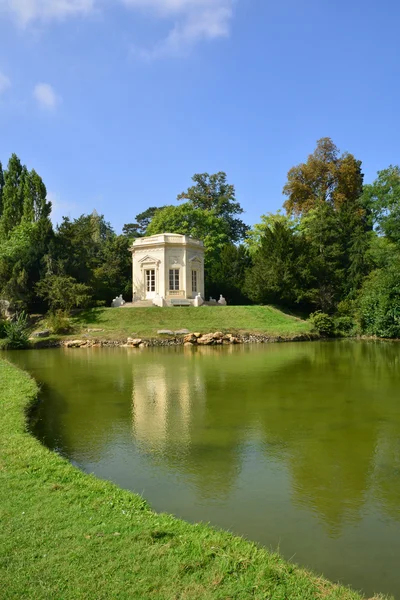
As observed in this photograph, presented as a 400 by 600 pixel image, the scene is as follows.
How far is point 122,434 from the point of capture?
26.0 ft

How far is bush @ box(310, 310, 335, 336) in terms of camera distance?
2933 cm

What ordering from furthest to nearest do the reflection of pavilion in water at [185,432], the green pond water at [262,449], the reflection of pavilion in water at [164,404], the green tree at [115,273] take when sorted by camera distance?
the green tree at [115,273]
the reflection of pavilion in water at [164,404]
the reflection of pavilion in water at [185,432]
the green pond water at [262,449]

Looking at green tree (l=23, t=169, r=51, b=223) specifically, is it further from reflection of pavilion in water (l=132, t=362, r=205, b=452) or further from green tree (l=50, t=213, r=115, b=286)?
reflection of pavilion in water (l=132, t=362, r=205, b=452)

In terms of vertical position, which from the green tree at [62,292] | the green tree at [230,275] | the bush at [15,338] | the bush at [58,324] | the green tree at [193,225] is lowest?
the bush at [15,338]

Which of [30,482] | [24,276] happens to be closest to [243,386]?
[30,482]

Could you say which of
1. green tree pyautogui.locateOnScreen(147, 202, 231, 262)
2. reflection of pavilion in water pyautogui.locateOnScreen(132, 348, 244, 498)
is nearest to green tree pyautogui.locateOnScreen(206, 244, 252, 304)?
green tree pyautogui.locateOnScreen(147, 202, 231, 262)

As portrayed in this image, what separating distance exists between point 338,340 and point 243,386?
17503 millimetres

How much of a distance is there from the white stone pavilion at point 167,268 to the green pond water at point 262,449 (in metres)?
22.4

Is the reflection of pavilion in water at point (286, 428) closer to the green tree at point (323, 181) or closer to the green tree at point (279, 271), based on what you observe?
the green tree at point (279, 271)

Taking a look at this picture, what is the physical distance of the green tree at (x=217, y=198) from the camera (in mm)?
52812

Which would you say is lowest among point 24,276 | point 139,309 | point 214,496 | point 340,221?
point 214,496

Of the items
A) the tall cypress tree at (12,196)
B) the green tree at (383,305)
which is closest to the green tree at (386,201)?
the green tree at (383,305)

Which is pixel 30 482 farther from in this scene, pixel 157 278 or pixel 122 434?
pixel 157 278

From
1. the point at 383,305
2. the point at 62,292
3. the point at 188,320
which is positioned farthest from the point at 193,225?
the point at 383,305
